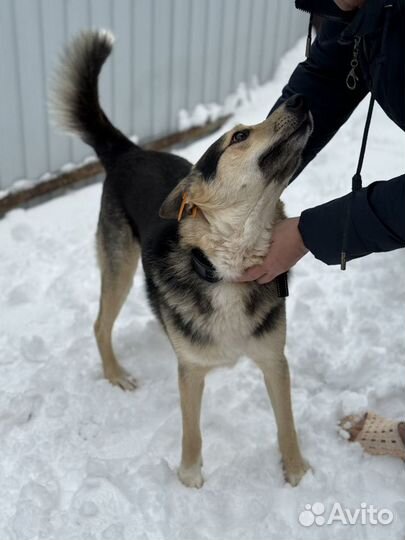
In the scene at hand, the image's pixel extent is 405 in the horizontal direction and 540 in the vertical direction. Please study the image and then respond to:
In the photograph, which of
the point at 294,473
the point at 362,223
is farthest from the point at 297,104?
the point at 294,473

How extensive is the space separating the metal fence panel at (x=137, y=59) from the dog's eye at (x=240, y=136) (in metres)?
2.26

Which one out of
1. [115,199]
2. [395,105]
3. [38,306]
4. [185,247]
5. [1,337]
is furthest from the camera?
[38,306]

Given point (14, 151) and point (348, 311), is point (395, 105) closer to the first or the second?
point (348, 311)

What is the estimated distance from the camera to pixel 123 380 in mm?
2846

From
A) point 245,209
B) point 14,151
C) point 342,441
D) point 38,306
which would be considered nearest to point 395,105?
point 245,209

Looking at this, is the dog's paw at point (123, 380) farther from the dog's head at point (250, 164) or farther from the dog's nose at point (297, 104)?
the dog's nose at point (297, 104)

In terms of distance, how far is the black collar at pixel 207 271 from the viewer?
2.08 metres

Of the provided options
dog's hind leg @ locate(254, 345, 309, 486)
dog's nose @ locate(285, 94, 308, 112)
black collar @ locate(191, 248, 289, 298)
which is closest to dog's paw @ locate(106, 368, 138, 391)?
dog's hind leg @ locate(254, 345, 309, 486)

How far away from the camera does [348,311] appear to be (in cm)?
312

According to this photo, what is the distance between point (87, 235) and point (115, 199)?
1213 mm

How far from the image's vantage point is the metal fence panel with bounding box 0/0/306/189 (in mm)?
3805

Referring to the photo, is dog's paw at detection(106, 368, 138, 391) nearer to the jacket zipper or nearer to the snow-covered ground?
the snow-covered ground

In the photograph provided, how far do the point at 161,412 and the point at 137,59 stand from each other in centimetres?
276
